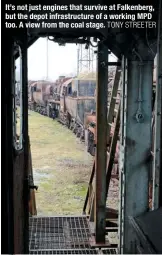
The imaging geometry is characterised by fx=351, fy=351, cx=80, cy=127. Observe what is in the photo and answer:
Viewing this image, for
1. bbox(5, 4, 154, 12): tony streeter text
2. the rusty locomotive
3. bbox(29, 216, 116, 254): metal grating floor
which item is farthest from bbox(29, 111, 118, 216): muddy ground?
bbox(5, 4, 154, 12): tony streeter text

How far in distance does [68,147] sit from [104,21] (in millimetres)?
12371

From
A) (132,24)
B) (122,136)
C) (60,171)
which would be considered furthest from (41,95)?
(132,24)

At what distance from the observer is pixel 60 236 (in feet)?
18.0

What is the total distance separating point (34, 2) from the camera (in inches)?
147

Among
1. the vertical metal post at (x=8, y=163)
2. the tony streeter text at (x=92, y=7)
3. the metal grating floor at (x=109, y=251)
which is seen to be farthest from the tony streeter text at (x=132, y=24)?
the metal grating floor at (x=109, y=251)

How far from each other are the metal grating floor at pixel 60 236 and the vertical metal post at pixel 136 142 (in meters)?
0.99

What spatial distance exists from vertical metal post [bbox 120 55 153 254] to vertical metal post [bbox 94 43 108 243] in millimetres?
829

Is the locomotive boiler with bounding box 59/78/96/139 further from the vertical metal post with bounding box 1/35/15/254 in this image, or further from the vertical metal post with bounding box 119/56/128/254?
the vertical metal post with bounding box 1/35/15/254

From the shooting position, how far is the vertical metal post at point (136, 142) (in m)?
4.18

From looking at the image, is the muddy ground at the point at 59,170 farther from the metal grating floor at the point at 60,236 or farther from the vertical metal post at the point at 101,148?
the vertical metal post at the point at 101,148

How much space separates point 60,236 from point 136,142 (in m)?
2.18

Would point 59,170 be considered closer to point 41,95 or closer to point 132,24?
point 132,24

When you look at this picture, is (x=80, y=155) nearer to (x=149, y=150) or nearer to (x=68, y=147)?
(x=68, y=147)

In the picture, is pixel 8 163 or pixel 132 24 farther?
pixel 132 24
